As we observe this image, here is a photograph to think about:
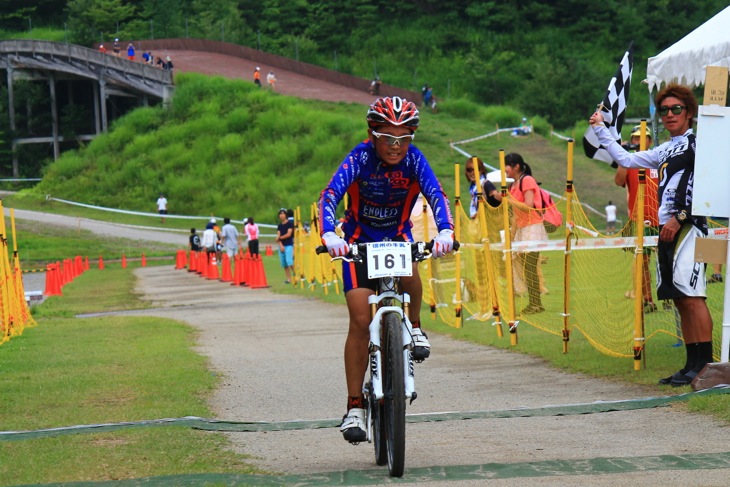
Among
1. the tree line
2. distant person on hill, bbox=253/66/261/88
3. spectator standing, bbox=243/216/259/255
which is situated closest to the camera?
spectator standing, bbox=243/216/259/255

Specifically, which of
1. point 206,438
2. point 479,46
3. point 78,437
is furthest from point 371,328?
point 479,46

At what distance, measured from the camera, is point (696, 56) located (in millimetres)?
12953

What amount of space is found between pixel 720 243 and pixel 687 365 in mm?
1015

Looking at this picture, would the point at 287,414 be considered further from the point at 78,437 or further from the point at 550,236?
the point at 550,236

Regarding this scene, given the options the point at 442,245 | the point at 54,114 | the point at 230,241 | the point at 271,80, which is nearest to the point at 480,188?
the point at 442,245

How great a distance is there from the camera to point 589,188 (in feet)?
157

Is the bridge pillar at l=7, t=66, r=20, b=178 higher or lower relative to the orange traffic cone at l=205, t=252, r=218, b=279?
higher

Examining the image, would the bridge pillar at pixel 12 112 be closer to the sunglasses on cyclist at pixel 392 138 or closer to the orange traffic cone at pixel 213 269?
the orange traffic cone at pixel 213 269

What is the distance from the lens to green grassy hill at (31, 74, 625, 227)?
5900cm

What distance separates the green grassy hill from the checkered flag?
42362mm

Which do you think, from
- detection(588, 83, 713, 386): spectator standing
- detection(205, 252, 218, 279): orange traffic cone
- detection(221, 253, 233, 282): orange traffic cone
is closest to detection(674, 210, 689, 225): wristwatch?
detection(588, 83, 713, 386): spectator standing

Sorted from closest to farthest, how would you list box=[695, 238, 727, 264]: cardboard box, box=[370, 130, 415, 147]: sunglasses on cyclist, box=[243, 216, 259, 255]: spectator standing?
box=[370, 130, 415, 147]: sunglasses on cyclist < box=[695, 238, 727, 264]: cardboard box < box=[243, 216, 259, 255]: spectator standing

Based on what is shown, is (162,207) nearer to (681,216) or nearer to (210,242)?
(210,242)

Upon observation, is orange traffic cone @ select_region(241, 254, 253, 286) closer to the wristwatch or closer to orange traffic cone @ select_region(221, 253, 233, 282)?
orange traffic cone @ select_region(221, 253, 233, 282)
